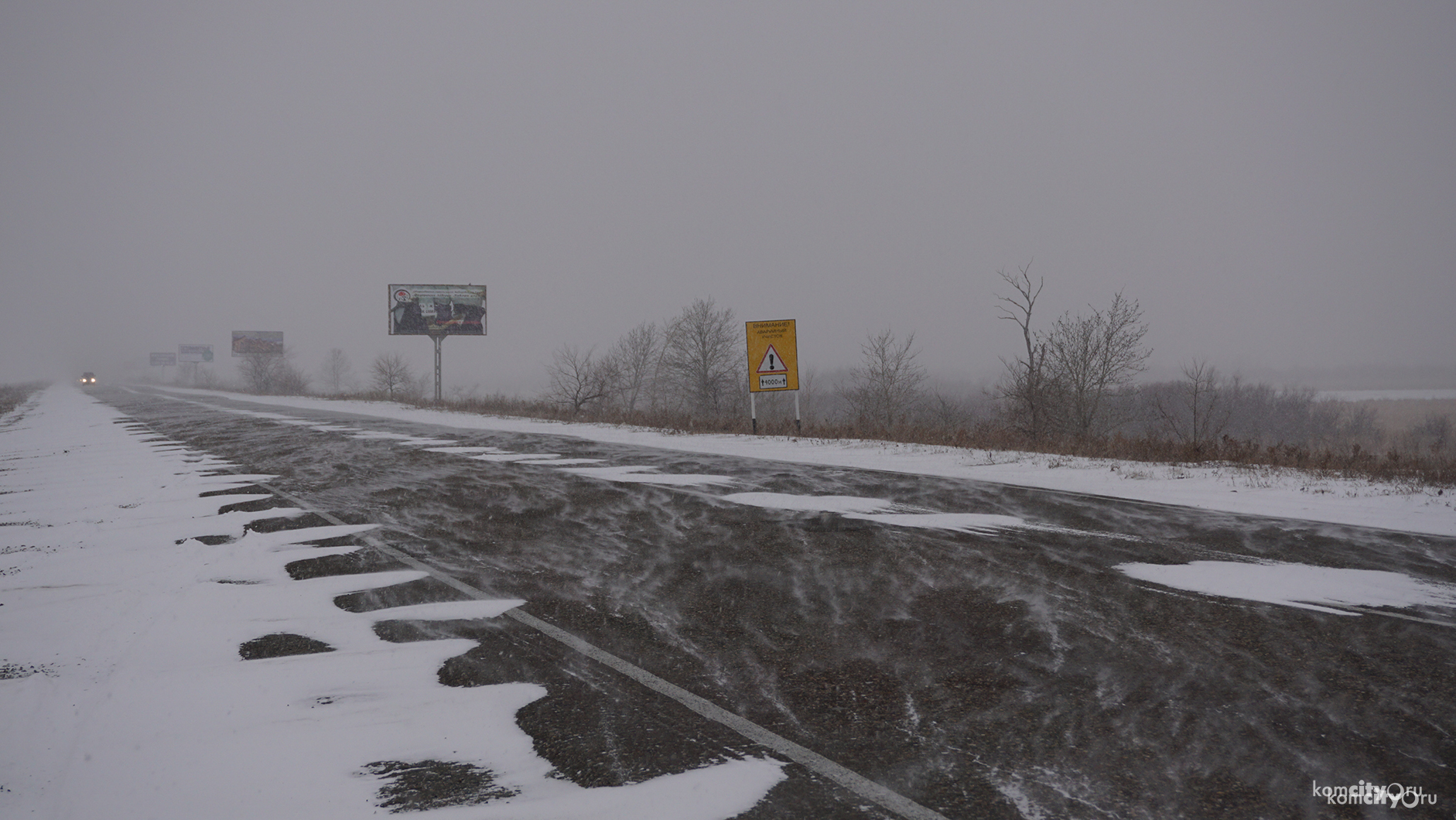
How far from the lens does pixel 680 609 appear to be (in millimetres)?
4801

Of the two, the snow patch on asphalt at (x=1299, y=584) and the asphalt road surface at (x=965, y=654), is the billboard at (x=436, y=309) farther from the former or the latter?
the snow patch on asphalt at (x=1299, y=584)

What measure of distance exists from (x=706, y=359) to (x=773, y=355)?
26.0m

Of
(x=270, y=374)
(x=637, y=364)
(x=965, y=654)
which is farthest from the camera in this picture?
(x=270, y=374)

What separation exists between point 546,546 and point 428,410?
26.3 m

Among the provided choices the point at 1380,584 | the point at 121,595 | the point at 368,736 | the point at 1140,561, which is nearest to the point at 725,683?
the point at 368,736

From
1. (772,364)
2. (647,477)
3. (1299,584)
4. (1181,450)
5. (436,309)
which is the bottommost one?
(1299,584)

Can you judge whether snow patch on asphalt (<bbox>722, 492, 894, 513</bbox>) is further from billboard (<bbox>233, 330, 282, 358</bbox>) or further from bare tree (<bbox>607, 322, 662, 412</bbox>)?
billboard (<bbox>233, 330, 282, 358</bbox>)

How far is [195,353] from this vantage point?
103312 mm

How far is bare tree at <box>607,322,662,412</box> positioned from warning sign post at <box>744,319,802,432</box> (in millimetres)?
31196

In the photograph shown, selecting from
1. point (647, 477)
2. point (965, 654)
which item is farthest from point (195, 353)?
point (965, 654)

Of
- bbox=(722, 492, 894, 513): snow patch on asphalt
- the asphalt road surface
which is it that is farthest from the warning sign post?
the asphalt road surface

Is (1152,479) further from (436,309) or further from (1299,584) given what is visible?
(436,309)

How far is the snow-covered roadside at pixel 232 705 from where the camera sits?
2.68 m

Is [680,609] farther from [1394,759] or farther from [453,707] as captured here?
[1394,759]
